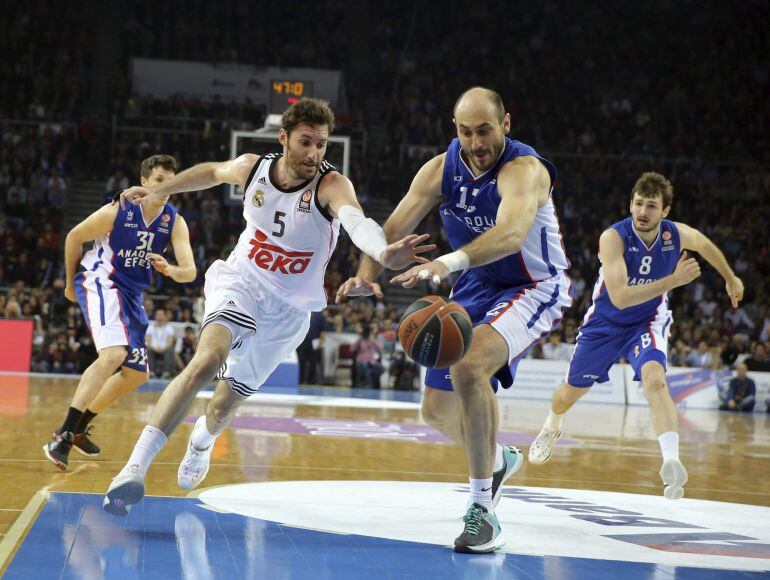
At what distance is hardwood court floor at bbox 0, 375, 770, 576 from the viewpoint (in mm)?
6172

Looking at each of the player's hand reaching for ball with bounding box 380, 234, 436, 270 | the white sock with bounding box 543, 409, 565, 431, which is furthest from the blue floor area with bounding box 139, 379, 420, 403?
the player's hand reaching for ball with bounding box 380, 234, 436, 270

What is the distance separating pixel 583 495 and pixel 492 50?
76.7 feet

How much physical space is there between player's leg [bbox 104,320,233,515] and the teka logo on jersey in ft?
1.70

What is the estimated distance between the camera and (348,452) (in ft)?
25.4

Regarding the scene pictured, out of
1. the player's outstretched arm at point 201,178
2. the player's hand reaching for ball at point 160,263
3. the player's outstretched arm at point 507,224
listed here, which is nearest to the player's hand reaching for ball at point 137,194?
the player's outstretched arm at point 201,178

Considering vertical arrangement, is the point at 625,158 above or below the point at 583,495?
above

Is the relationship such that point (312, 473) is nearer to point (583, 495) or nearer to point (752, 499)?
point (583, 495)

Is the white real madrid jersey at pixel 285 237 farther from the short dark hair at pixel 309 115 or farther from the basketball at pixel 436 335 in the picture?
the basketball at pixel 436 335

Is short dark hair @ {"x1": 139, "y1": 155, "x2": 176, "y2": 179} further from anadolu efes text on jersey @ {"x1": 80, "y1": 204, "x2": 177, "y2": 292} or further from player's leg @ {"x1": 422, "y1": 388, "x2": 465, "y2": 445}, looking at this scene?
player's leg @ {"x1": 422, "y1": 388, "x2": 465, "y2": 445}

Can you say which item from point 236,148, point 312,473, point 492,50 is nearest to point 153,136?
point 236,148

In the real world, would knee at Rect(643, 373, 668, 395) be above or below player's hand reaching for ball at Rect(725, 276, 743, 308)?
below

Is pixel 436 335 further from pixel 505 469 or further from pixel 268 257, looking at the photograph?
pixel 268 257

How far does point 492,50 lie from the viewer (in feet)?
91.5

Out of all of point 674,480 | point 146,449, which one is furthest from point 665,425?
point 146,449
